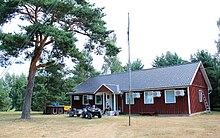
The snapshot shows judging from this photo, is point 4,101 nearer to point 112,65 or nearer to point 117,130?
point 112,65

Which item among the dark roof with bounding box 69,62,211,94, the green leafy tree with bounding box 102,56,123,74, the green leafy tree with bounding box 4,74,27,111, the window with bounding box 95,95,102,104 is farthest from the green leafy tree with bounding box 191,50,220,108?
the green leafy tree with bounding box 4,74,27,111

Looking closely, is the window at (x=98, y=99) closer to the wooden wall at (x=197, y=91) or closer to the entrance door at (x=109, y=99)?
the entrance door at (x=109, y=99)

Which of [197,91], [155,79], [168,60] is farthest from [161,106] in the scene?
[168,60]

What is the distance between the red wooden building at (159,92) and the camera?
1970 cm

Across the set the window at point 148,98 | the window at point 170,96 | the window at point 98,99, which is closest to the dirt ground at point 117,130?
the window at point 170,96

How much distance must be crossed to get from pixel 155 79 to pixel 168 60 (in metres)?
12.7

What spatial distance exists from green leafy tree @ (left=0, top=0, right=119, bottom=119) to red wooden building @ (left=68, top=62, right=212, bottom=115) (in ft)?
16.6

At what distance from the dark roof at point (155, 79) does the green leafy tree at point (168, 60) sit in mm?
9866

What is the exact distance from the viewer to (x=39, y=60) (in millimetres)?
19422

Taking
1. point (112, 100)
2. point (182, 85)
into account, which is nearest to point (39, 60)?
point (112, 100)

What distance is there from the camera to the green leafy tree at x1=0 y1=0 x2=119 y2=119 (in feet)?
49.7

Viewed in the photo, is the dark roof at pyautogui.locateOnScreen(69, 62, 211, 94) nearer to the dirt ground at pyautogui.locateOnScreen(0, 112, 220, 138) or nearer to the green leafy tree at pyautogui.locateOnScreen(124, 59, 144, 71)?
the dirt ground at pyautogui.locateOnScreen(0, 112, 220, 138)

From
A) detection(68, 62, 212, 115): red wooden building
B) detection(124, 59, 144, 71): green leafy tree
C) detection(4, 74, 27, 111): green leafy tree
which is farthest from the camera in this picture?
detection(4, 74, 27, 111): green leafy tree

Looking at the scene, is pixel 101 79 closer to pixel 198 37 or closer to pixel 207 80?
pixel 207 80
